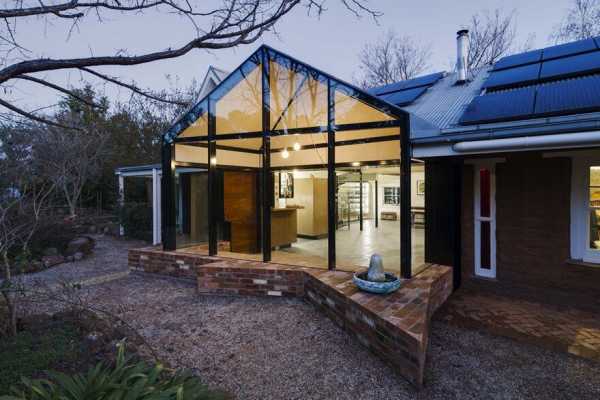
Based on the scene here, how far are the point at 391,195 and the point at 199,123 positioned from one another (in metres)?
10.7

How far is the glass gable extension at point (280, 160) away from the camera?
505 centimetres

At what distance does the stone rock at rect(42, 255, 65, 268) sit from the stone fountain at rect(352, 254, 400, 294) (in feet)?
25.6

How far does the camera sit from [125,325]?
4219mm

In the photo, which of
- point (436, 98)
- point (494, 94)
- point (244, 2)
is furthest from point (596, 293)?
point (244, 2)

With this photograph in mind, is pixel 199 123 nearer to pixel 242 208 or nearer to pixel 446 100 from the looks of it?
pixel 242 208

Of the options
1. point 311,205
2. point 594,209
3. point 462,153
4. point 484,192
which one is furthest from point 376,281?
point 311,205

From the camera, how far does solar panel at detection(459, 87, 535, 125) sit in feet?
15.2

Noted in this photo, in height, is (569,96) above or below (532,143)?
above

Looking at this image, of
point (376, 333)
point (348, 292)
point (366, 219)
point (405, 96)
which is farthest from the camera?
point (366, 219)

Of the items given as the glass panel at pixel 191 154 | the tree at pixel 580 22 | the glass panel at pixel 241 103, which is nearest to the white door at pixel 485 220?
the glass panel at pixel 241 103

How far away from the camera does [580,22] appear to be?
43.4 ft

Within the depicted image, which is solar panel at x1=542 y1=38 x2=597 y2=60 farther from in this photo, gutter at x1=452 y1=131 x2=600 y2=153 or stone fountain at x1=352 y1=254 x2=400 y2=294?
stone fountain at x1=352 y1=254 x2=400 y2=294

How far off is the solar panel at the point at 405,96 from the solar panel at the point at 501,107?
6.07 feet

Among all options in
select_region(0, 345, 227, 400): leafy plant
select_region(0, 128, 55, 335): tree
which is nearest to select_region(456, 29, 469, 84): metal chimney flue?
select_region(0, 345, 227, 400): leafy plant
